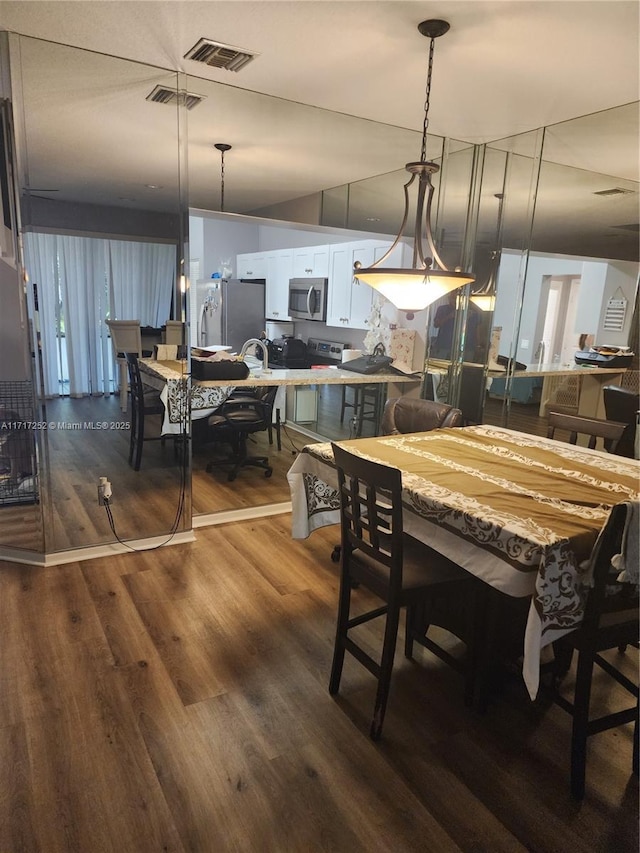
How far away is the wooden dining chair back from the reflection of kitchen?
219 centimetres

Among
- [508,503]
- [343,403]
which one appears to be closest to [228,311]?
[343,403]

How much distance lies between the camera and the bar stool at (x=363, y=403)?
4.36 m

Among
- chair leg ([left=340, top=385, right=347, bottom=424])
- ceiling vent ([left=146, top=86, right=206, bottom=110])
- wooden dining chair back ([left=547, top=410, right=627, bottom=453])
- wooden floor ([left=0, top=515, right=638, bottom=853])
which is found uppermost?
ceiling vent ([left=146, top=86, right=206, bottom=110])

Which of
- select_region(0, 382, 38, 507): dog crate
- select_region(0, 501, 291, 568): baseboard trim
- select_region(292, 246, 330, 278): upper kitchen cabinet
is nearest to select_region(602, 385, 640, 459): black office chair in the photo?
select_region(0, 501, 291, 568): baseboard trim

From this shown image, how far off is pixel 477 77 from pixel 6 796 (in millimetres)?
3473

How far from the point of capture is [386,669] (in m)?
1.88

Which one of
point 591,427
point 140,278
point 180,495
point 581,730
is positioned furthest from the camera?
point 180,495

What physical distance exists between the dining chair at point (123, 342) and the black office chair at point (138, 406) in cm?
3

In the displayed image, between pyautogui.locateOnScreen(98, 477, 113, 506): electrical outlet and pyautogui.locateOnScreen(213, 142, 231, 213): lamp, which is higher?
pyautogui.locateOnScreen(213, 142, 231, 213): lamp

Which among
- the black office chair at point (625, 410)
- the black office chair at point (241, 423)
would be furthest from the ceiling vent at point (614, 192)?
the black office chair at point (241, 423)

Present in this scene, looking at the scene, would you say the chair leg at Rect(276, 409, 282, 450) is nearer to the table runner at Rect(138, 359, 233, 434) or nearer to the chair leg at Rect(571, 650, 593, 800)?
the table runner at Rect(138, 359, 233, 434)

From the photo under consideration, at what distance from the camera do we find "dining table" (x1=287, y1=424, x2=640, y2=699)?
1.60m

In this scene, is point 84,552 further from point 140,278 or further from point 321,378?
point 321,378

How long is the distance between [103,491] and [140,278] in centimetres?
124
